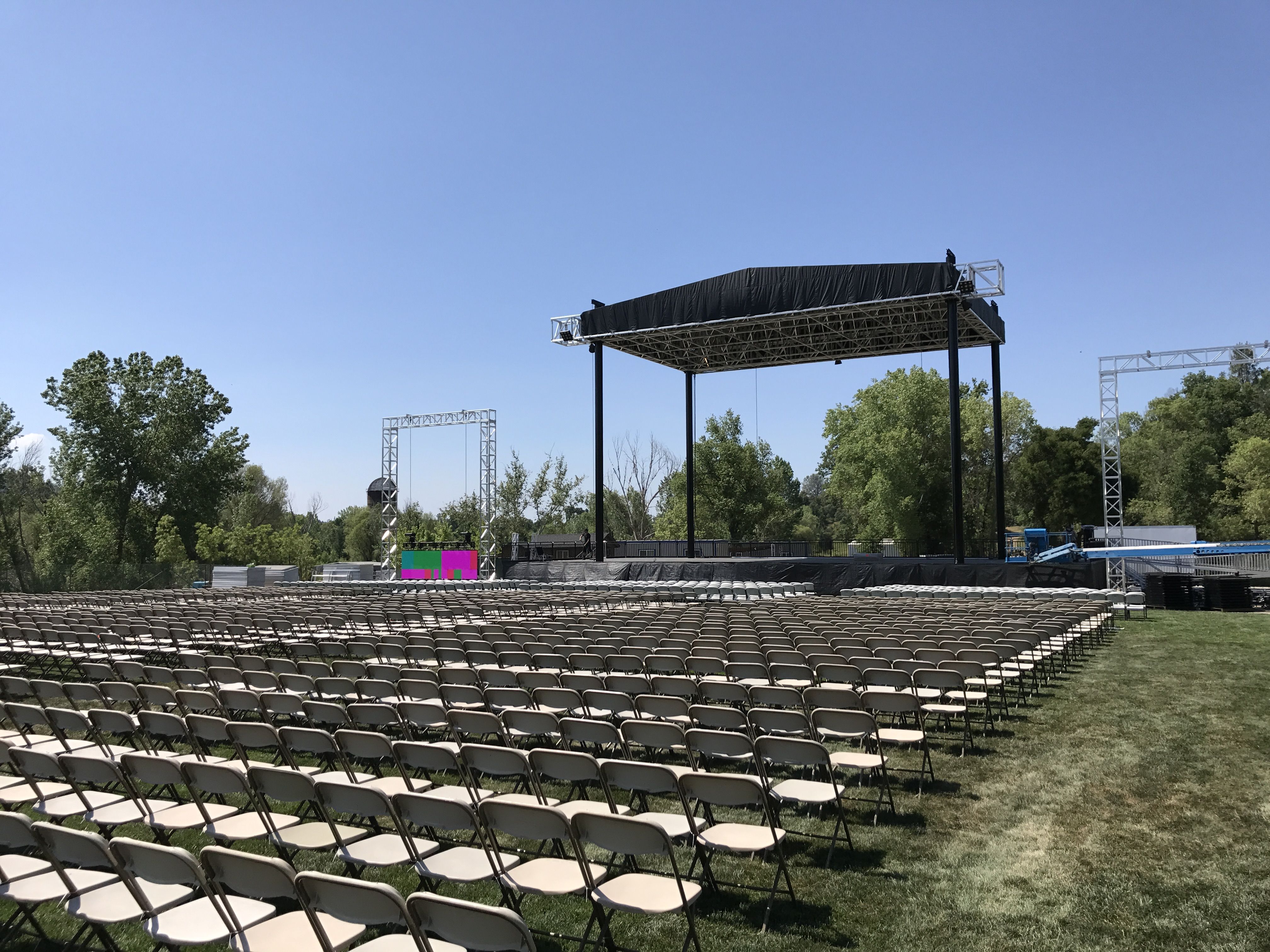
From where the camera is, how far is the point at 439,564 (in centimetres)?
3206

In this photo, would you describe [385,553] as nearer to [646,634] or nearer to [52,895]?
[646,634]

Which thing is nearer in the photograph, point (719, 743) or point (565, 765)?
point (565, 765)

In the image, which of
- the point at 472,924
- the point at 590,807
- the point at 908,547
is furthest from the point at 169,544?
the point at 472,924

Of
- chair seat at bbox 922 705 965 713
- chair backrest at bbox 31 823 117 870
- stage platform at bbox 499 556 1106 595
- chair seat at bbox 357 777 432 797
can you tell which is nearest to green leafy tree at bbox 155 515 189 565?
stage platform at bbox 499 556 1106 595

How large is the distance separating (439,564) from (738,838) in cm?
2924

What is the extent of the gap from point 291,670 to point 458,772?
3537 millimetres

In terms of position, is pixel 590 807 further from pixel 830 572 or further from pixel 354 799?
pixel 830 572

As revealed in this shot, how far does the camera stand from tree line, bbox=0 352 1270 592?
142 ft

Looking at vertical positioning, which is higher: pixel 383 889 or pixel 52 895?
pixel 383 889

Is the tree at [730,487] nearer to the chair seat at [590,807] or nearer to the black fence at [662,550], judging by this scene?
the black fence at [662,550]

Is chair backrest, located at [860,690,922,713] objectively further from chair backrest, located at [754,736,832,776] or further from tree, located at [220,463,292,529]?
tree, located at [220,463,292,529]

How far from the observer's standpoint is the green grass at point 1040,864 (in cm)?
349

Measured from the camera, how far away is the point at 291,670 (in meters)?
7.27

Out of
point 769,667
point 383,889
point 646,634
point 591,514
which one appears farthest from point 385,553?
point 591,514
